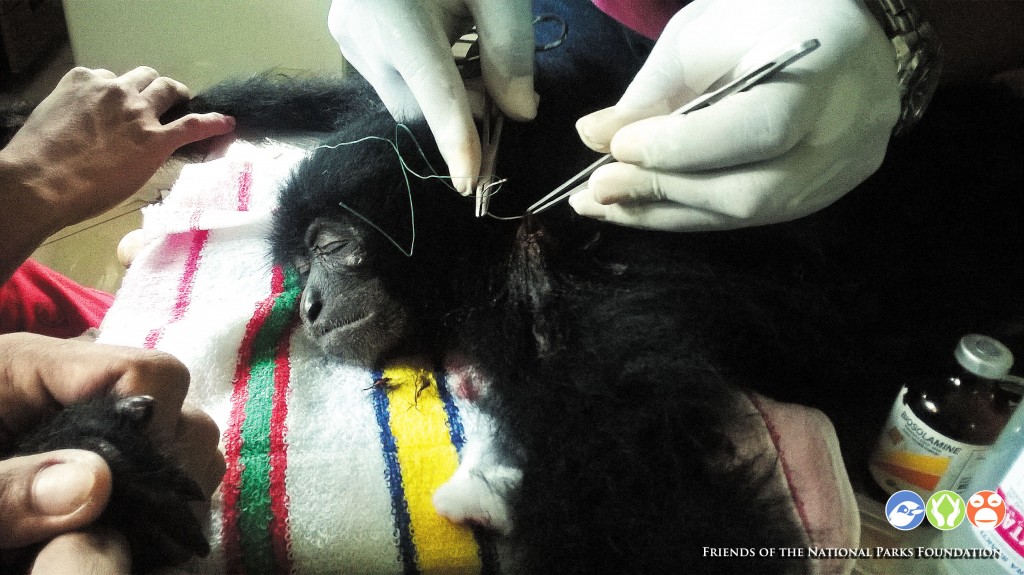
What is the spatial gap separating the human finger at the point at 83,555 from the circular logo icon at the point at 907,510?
598 millimetres

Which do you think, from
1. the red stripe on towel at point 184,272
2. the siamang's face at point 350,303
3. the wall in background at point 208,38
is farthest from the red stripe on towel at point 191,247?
the wall in background at point 208,38

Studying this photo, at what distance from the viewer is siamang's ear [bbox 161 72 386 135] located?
0.87 meters

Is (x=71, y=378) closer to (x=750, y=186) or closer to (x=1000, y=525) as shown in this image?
(x=750, y=186)

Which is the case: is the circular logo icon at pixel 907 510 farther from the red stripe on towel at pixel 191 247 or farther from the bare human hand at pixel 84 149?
the bare human hand at pixel 84 149

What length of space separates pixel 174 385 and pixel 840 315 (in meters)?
0.54

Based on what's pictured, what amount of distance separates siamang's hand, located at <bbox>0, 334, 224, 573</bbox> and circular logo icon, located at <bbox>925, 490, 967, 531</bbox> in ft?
1.93

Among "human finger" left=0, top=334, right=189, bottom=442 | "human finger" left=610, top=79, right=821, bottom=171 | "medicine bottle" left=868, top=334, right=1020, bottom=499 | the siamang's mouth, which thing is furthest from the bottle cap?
"human finger" left=0, top=334, right=189, bottom=442

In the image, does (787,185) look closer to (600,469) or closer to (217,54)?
(600,469)

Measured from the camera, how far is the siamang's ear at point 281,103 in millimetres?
872

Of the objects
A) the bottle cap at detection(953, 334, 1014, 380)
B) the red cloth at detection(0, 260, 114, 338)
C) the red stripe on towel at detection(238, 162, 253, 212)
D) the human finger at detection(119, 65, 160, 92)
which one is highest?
the bottle cap at detection(953, 334, 1014, 380)

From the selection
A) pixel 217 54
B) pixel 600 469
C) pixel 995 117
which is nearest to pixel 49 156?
pixel 217 54

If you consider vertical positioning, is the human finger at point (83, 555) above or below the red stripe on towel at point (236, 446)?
above

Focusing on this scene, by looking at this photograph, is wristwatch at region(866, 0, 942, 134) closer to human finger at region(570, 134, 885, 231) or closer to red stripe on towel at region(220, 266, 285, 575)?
human finger at region(570, 134, 885, 231)

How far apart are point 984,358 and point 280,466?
1.90 ft
